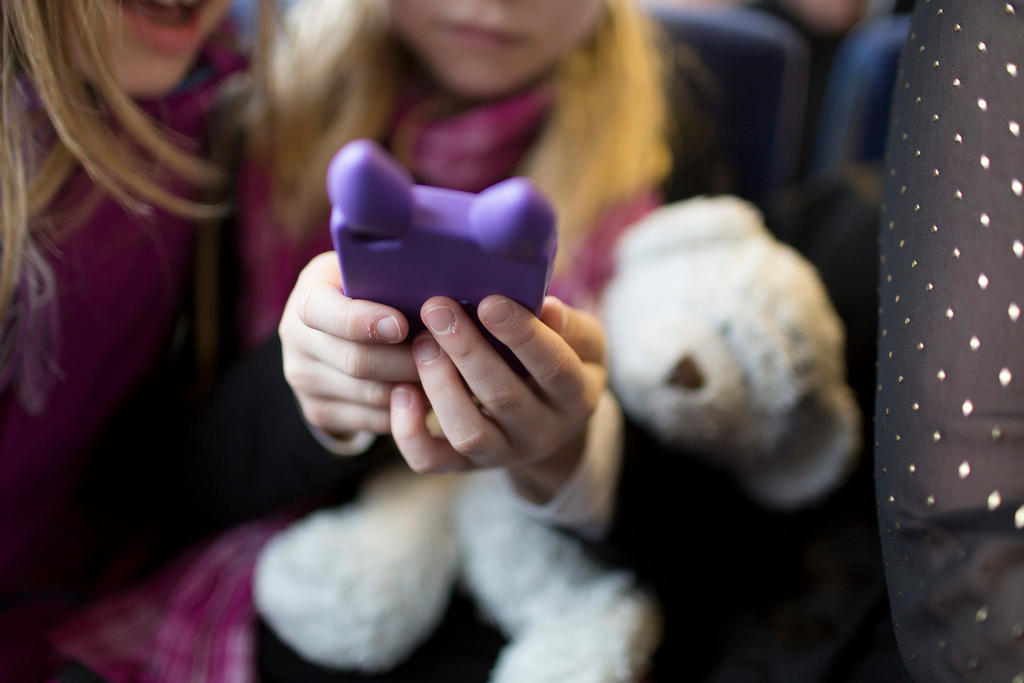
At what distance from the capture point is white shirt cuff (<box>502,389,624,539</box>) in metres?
0.52

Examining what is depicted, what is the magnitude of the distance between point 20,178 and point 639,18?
2.05 feet

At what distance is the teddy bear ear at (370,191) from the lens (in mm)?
253

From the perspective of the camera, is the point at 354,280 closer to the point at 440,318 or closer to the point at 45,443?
the point at 440,318

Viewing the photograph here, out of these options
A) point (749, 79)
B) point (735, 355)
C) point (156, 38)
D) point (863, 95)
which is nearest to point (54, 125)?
point (156, 38)

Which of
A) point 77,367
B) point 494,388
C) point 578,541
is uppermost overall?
point 494,388

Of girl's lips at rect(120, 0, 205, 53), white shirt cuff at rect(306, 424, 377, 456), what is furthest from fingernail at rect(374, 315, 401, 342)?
girl's lips at rect(120, 0, 205, 53)

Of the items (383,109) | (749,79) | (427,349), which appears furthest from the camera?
(749,79)

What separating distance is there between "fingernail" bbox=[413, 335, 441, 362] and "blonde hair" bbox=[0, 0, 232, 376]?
27 cm

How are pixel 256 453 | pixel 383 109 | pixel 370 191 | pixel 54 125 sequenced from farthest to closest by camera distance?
pixel 383 109
pixel 256 453
pixel 54 125
pixel 370 191

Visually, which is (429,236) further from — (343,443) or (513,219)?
(343,443)

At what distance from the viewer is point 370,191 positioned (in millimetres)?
259

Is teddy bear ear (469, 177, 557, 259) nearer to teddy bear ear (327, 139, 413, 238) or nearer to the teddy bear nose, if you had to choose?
teddy bear ear (327, 139, 413, 238)

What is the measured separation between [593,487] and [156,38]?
1.39 feet

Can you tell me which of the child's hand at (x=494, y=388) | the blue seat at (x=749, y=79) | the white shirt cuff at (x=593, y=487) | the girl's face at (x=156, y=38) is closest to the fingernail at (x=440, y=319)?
the child's hand at (x=494, y=388)
